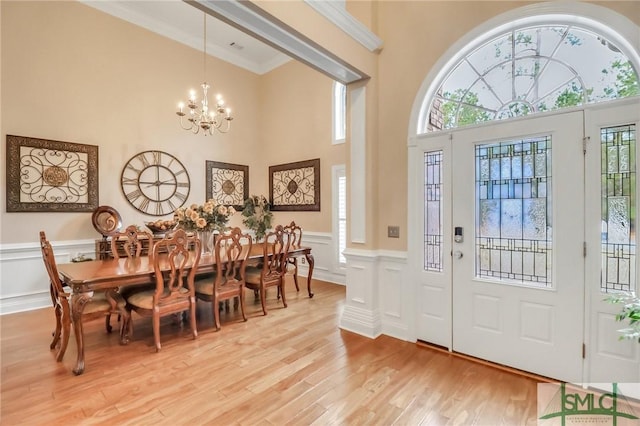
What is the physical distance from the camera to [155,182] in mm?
5289

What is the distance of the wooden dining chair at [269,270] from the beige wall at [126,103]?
1.71 metres

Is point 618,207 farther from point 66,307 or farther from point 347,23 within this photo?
point 66,307

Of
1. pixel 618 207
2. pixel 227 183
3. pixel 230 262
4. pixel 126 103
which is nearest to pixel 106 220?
pixel 126 103

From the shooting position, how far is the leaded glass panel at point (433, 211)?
113 inches

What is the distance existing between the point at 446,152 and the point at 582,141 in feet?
3.15

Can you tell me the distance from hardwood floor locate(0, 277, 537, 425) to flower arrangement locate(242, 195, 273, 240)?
10.4 feet

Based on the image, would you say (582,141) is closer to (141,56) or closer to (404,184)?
(404,184)

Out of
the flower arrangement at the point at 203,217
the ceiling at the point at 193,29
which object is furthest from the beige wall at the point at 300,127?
the flower arrangement at the point at 203,217

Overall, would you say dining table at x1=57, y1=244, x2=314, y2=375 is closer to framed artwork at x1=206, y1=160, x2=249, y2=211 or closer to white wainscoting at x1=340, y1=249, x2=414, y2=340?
white wainscoting at x1=340, y1=249, x2=414, y2=340

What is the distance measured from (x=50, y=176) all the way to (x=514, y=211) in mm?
5779

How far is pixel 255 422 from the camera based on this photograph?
1.88m

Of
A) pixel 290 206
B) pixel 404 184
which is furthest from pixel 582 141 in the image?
pixel 290 206

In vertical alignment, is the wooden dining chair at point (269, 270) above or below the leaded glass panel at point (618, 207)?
below

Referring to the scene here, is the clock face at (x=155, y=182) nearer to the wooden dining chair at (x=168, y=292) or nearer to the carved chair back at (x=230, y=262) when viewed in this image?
the wooden dining chair at (x=168, y=292)
